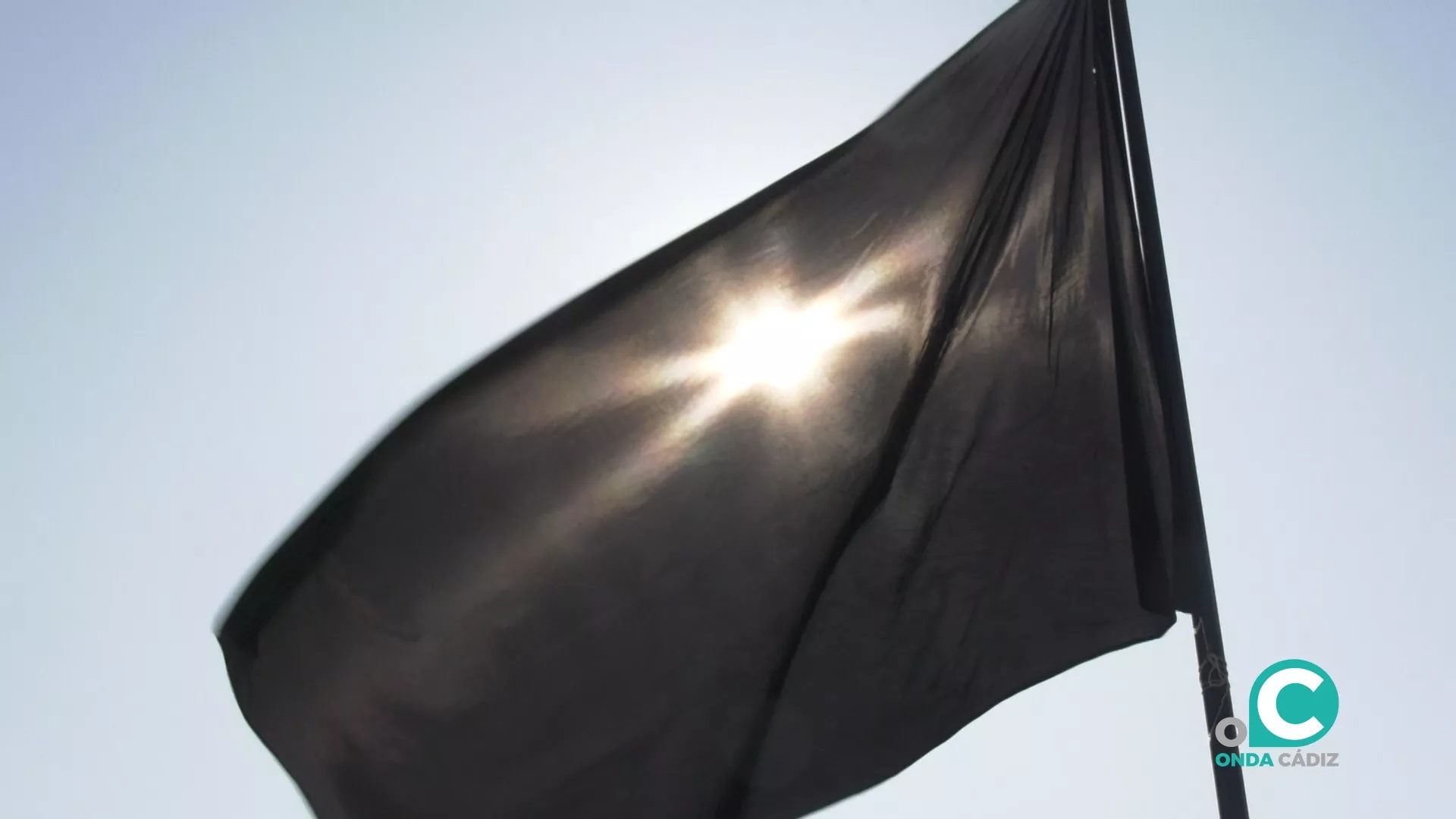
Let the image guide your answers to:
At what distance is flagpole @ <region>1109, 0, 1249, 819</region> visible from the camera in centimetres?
357

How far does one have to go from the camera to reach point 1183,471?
3.91 m

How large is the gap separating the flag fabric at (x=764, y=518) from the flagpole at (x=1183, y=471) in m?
0.19

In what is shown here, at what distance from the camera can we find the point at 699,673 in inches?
168

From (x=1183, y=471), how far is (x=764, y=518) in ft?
5.28

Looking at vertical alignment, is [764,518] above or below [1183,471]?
above

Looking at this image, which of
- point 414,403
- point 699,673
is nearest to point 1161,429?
point 699,673

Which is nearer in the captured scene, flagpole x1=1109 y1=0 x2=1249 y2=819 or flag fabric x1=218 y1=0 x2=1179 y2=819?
flagpole x1=1109 y1=0 x2=1249 y2=819

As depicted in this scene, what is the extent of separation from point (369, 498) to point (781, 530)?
167cm

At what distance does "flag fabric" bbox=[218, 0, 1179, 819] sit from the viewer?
4.21 meters

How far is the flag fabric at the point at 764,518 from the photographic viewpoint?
13.8ft

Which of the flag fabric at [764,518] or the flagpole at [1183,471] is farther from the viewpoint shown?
the flag fabric at [764,518]

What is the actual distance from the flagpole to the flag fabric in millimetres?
191

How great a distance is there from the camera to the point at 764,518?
4.38 m

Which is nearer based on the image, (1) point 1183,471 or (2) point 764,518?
(1) point 1183,471
